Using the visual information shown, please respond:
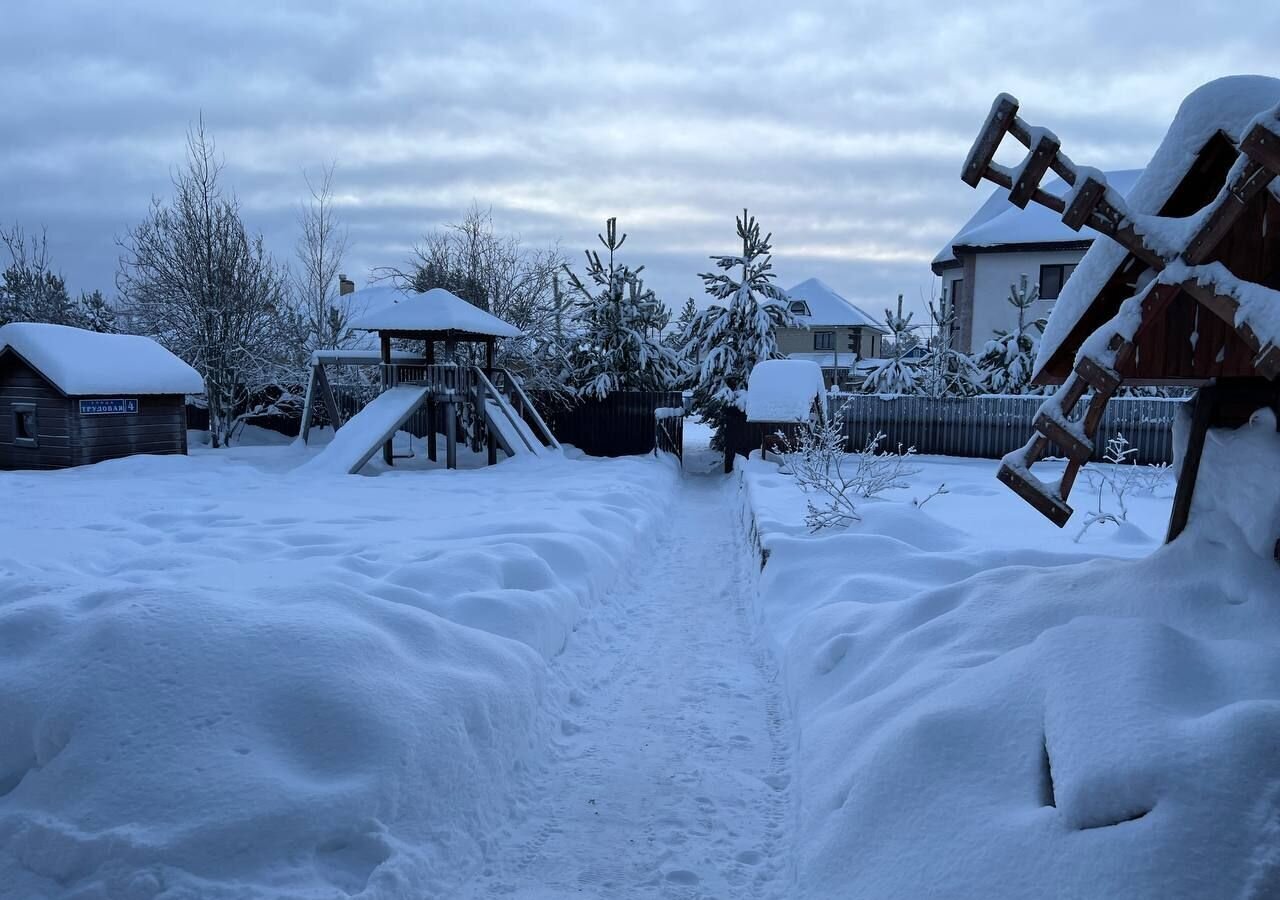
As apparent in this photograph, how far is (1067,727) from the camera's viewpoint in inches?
123

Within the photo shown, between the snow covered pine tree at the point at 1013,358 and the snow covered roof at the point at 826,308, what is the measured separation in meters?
24.8

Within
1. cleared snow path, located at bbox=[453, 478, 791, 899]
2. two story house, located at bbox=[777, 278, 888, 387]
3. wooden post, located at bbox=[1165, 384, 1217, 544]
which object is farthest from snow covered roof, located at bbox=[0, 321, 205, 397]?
two story house, located at bbox=[777, 278, 888, 387]

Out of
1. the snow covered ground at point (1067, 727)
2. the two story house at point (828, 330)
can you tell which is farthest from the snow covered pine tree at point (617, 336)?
the two story house at point (828, 330)

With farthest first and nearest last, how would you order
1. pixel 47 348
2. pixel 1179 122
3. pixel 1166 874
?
1. pixel 47 348
2. pixel 1179 122
3. pixel 1166 874

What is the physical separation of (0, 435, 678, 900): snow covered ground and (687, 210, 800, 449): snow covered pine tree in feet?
42.7

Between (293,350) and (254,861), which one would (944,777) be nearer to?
(254,861)

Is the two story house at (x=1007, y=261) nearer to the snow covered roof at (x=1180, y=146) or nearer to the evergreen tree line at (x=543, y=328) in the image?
the evergreen tree line at (x=543, y=328)

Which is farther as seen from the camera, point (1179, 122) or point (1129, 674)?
point (1179, 122)

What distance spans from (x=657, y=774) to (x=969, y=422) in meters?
16.4

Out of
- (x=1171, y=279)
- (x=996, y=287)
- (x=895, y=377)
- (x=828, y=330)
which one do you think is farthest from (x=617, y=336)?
(x=828, y=330)

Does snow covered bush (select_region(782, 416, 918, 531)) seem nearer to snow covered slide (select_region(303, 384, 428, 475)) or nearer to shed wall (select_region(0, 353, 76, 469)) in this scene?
snow covered slide (select_region(303, 384, 428, 475))

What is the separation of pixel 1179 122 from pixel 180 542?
9.91m

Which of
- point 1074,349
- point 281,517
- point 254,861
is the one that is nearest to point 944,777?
point 1074,349

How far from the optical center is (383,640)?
4.68 metres
